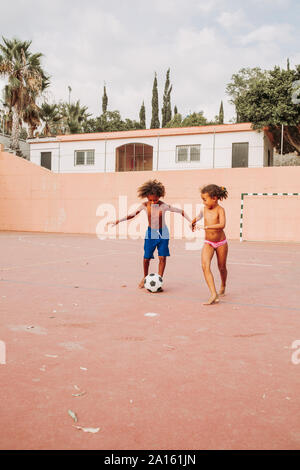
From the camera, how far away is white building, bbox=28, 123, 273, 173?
2391cm

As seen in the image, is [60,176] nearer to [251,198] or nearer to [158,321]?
[251,198]

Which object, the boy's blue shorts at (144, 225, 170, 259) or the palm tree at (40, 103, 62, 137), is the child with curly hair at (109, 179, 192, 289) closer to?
the boy's blue shorts at (144, 225, 170, 259)

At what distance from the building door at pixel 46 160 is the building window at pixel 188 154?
28.1 ft

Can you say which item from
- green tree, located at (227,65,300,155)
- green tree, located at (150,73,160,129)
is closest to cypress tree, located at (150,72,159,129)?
green tree, located at (150,73,160,129)

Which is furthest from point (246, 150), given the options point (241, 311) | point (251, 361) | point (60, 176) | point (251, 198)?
point (251, 361)

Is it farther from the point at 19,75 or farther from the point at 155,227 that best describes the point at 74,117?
the point at 155,227

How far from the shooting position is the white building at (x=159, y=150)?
78.4ft

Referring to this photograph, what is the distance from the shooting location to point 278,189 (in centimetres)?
1897

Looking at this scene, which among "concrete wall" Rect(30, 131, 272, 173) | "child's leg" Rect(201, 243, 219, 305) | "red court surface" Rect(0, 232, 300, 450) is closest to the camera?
"red court surface" Rect(0, 232, 300, 450)

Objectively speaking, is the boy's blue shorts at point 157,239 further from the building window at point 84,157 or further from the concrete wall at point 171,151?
the building window at point 84,157

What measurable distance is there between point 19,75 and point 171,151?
11348 millimetres

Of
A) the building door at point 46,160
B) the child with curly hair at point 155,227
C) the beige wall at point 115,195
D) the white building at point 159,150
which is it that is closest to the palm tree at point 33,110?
the white building at point 159,150

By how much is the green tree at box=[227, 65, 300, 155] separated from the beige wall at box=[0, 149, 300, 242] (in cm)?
552
